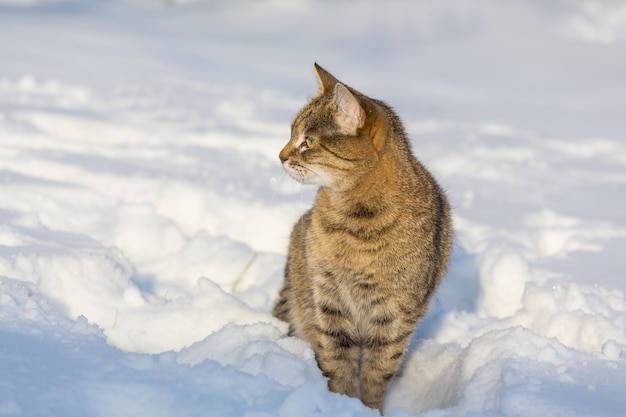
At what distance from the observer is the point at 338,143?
297 cm

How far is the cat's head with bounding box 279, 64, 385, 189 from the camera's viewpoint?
2.95 m

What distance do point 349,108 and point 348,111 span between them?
12mm

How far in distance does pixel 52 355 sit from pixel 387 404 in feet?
4.43

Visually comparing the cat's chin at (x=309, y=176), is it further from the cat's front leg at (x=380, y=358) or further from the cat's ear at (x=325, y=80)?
the cat's front leg at (x=380, y=358)

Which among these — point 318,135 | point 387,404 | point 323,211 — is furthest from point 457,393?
point 318,135

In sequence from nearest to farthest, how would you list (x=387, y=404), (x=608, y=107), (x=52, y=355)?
1. (x=52, y=355)
2. (x=387, y=404)
3. (x=608, y=107)

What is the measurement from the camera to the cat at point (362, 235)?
2986 mm

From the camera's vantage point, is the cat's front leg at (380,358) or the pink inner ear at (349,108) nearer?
the pink inner ear at (349,108)

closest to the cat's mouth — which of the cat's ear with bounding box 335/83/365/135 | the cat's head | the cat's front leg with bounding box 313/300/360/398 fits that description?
the cat's head

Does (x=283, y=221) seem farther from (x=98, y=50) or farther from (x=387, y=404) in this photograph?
(x=98, y=50)

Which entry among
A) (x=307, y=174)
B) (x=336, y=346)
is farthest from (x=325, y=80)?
(x=336, y=346)

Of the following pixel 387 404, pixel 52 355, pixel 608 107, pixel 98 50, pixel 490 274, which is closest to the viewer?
pixel 52 355

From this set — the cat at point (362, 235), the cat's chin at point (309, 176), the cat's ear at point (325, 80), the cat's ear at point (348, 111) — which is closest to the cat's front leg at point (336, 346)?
the cat at point (362, 235)

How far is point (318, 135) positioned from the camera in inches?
119
